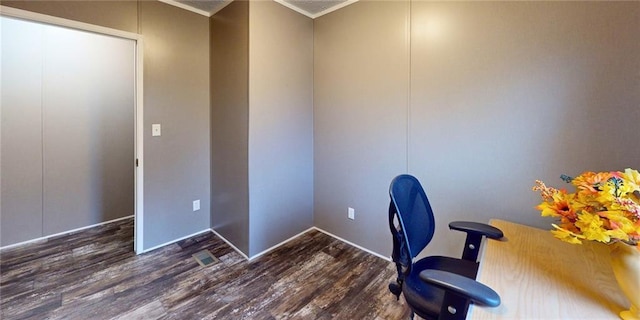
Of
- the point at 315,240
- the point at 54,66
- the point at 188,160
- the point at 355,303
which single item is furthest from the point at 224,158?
the point at 54,66

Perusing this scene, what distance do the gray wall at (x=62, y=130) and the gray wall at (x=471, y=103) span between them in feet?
8.60

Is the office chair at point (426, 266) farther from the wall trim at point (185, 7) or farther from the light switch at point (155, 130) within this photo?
the wall trim at point (185, 7)

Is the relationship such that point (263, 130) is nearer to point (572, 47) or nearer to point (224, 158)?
point (224, 158)

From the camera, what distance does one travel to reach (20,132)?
2.66 metres

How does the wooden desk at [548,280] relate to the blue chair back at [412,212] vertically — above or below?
below

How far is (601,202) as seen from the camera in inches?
33.8

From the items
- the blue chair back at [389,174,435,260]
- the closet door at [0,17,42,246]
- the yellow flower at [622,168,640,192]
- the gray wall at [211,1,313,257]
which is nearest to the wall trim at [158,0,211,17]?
the gray wall at [211,1,313,257]

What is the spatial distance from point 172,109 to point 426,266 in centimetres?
267

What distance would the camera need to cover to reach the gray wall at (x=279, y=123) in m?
2.46

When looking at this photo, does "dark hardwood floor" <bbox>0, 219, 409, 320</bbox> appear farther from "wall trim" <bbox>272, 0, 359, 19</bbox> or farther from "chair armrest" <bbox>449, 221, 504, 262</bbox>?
"wall trim" <bbox>272, 0, 359, 19</bbox>

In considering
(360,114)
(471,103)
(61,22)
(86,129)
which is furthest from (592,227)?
(86,129)

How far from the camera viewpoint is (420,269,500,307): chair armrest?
33.9 inches

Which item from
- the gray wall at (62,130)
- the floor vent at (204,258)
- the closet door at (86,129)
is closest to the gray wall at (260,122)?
the floor vent at (204,258)

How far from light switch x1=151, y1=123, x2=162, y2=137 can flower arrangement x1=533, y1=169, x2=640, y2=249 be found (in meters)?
2.97
